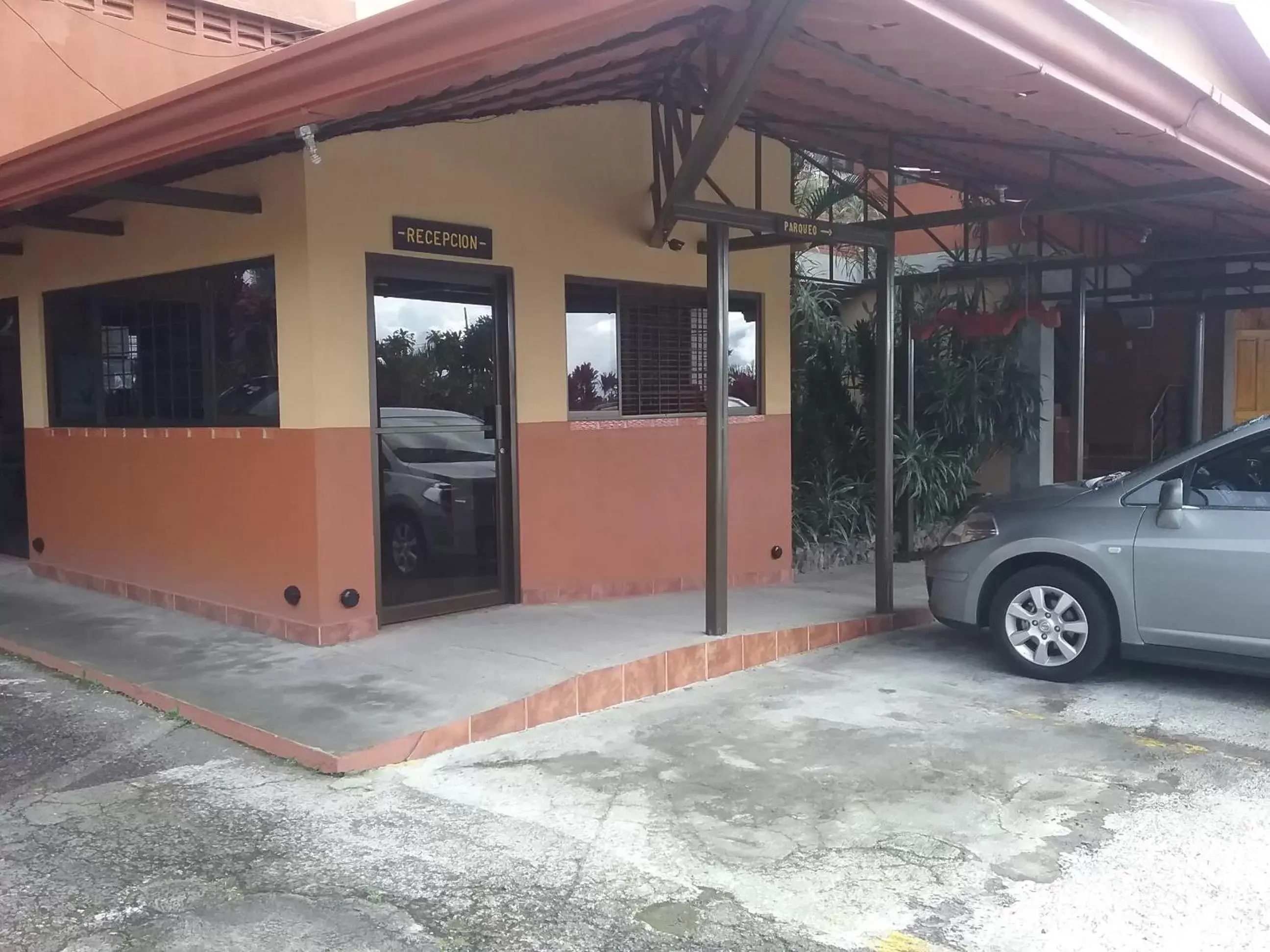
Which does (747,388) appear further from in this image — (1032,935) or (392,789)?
(1032,935)

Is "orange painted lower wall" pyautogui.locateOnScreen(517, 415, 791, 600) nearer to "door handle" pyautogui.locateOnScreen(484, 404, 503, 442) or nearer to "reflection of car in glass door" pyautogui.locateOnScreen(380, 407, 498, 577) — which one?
"door handle" pyautogui.locateOnScreen(484, 404, 503, 442)

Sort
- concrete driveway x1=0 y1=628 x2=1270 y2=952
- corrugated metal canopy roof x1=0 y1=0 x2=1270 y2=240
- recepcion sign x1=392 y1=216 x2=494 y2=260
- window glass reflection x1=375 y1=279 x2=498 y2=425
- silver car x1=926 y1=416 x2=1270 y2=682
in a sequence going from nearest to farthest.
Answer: concrete driveway x1=0 y1=628 x2=1270 y2=952 → corrugated metal canopy roof x1=0 y1=0 x2=1270 y2=240 → silver car x1=926 y1=416 x2=1270 y2=682 → recepcion sign x1=392 y1=216 x2=494 y2=260 → window glass reflection x1=375 y1=279 x2=498 y2=425

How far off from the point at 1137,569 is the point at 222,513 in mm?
5536

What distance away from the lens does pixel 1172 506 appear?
5.76 meters

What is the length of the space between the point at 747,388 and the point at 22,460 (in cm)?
612

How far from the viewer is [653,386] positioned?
26.3 ft

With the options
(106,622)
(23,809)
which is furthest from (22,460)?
(23,809)

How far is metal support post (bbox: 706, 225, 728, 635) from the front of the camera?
6406 mm

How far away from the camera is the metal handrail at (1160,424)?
15094mm

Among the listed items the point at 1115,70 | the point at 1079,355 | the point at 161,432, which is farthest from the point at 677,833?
the point at 1079,355

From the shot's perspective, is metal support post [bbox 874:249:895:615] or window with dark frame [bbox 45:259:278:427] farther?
metal support post [bbox 874:249:895:615]

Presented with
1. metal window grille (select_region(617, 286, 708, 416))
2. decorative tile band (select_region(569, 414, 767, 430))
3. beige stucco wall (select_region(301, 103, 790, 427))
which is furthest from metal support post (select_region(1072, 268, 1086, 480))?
metal window grille (select_region(617, 286, 708, 416))

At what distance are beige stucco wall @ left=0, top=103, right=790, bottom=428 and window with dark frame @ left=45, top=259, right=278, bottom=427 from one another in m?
0.11

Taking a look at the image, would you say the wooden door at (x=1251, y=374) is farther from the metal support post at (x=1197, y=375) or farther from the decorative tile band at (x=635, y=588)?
the decorative tile band at (x=635, y=588)
